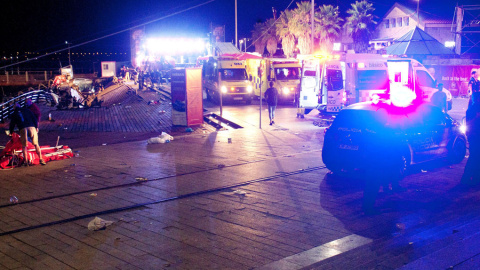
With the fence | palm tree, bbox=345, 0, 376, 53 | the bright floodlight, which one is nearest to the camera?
the fence

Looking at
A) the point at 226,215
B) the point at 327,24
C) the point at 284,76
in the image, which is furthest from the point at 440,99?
the point at 327,24

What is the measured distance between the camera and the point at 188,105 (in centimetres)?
1923

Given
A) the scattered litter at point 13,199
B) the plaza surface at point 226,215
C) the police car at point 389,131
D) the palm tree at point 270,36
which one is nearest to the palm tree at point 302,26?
the palm tree at point 270,36

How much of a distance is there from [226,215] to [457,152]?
258 inches

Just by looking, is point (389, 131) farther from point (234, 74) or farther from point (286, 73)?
point (234, 74)

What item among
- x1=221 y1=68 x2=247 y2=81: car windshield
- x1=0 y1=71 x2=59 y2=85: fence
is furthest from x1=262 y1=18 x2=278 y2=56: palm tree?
x1=221 y1=68 x2=247 y2=81: car windshield

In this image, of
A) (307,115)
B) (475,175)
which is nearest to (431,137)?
(475,175)

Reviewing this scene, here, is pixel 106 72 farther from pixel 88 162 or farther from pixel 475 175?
pixel 475 175

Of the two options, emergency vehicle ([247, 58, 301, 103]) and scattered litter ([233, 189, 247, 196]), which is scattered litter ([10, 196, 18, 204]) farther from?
emergency vehicle ([247, 58, 301, 103])

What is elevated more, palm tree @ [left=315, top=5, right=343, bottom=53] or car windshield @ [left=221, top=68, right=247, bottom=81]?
palm tree @ [left=315, top=5, right=343, bottom=53]

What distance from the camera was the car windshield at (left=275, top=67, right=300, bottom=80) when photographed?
30047mm

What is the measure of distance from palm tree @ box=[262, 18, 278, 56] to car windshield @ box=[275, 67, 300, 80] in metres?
29.9

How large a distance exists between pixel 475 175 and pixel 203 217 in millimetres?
5575

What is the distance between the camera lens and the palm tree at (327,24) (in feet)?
162
